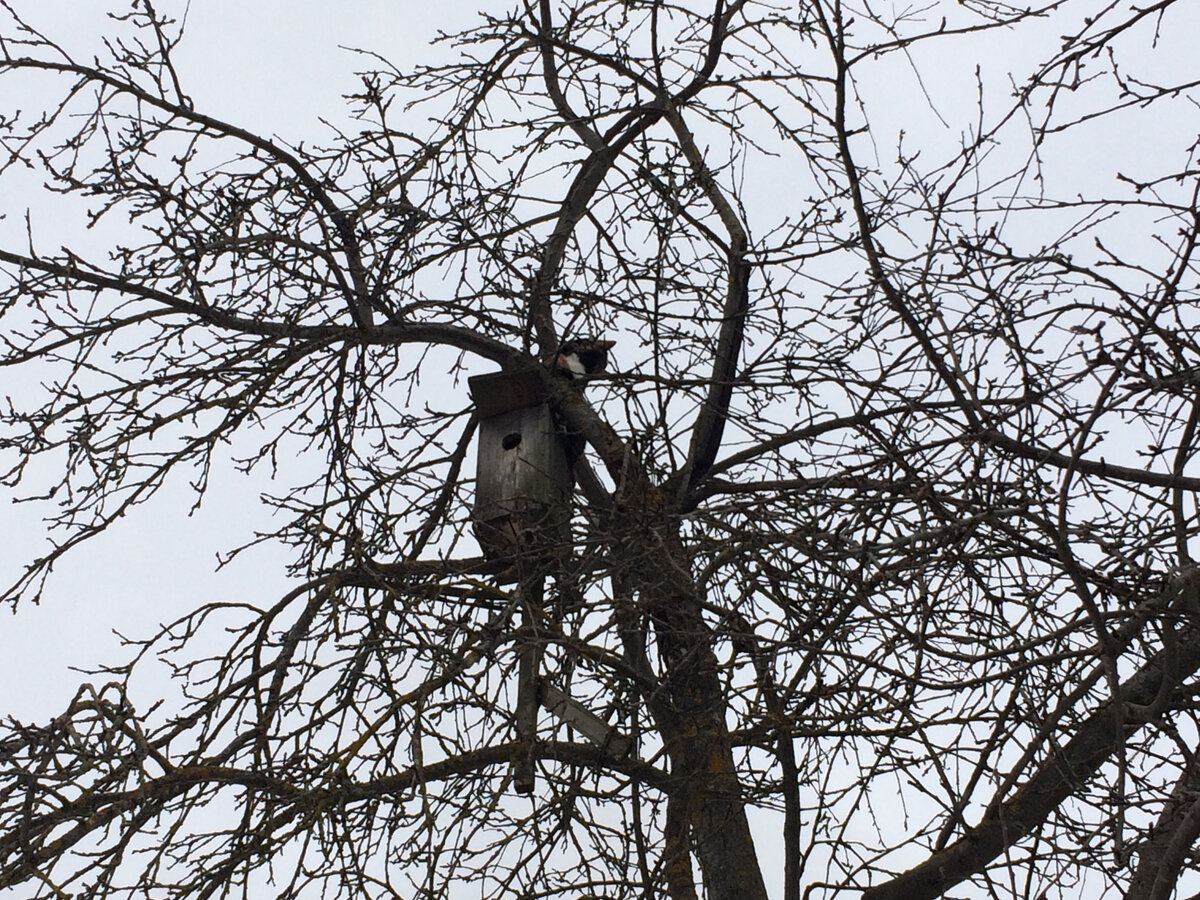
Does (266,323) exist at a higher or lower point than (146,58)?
lower

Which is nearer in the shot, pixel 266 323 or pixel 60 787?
pixel 60 787

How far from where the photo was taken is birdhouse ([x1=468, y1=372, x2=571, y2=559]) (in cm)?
512

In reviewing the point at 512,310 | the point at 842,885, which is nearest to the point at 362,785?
the point at 842,885

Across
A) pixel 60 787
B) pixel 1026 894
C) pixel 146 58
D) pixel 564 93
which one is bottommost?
pixel 1026 894

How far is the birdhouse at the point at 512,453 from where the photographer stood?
5117mm

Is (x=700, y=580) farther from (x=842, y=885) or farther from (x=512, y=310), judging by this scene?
(x=512, y=310)

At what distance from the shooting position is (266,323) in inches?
187

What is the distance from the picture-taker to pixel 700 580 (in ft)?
13.1

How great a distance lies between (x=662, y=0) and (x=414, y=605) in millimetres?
2748

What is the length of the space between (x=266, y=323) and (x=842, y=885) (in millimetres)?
2737

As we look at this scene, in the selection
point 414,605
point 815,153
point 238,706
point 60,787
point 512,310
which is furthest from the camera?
point 815,153

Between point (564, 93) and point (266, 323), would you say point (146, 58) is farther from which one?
point (564, 93)

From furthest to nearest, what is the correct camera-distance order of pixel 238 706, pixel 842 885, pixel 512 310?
pixel 512 310, pixel 238 706, pixel 842 885

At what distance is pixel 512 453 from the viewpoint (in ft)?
17.4
